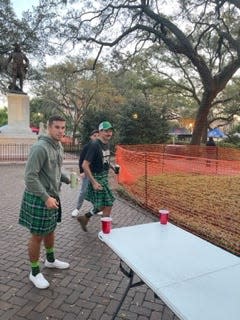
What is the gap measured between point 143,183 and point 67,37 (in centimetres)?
1202

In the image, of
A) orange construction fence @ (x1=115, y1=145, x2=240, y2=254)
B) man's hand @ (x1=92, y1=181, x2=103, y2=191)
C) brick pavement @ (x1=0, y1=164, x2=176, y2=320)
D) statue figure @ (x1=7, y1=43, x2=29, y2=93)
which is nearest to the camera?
brick pavement @ (x1=0, y1=164, x2=176, y2=320)

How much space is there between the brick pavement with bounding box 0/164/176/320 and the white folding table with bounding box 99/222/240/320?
907 millimetres

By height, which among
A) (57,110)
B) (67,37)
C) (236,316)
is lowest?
(236,316)

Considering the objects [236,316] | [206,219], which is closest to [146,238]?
[236,316]

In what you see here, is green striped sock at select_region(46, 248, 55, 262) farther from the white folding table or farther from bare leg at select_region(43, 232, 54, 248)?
the white folding table

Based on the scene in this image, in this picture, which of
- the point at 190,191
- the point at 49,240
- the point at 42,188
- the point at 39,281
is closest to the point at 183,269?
the point at 42,188

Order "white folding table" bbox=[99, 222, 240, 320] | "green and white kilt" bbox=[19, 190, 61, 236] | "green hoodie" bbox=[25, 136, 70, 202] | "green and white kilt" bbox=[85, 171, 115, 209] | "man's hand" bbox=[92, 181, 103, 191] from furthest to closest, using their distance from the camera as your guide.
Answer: "green and white kilt" bbox=[85, 171, 115, 209], "man's hand" bbox=[92, 181, 103, 191], "green and white kilt" bbox=[19, 190, 61, 236], "green hoodie" bbox=[25, 136, 70, 202], "white folding table" bbox=[99, 222, 240, 320]

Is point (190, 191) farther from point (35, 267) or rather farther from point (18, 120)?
point (18, 120)

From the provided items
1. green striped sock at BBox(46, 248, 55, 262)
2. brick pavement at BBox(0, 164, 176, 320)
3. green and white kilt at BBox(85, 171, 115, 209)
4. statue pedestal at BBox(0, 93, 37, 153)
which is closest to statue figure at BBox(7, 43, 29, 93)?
statue pedestal at BBox(0, 93, 37, 153)

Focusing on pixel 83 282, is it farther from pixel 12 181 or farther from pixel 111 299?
pixel 12 181

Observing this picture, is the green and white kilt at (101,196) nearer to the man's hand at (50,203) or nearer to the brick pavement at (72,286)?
the brick pavement at (72,286)

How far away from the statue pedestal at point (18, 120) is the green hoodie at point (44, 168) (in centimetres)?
1775

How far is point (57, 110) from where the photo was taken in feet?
129

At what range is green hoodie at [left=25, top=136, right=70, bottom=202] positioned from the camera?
3.35m
